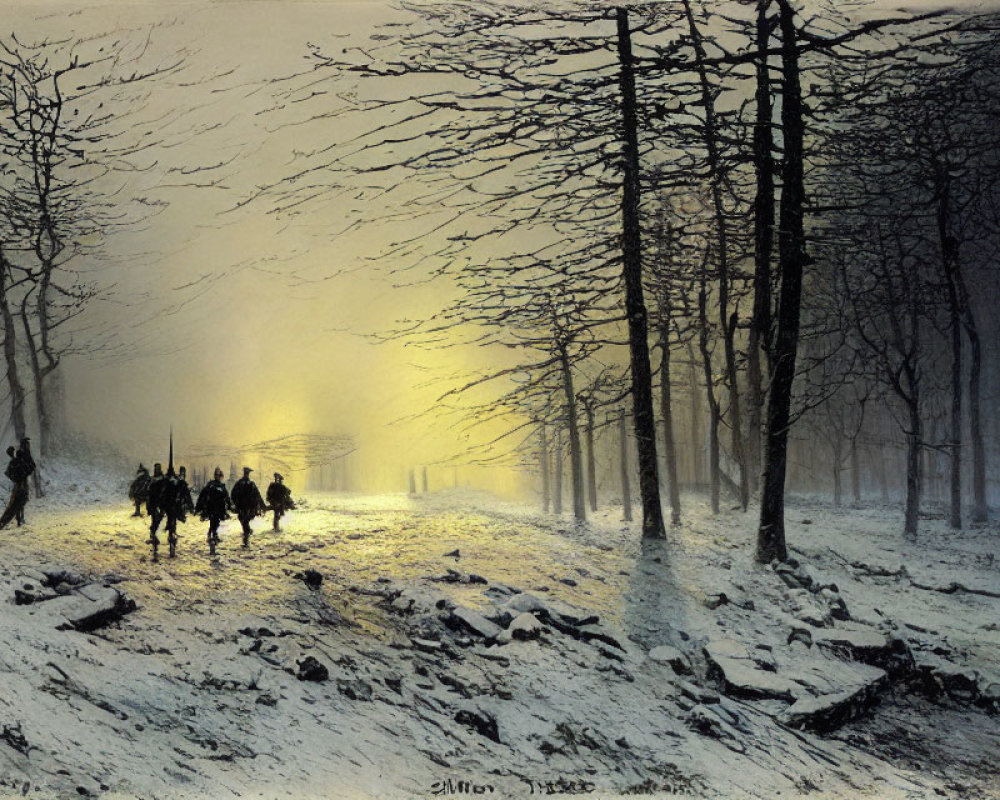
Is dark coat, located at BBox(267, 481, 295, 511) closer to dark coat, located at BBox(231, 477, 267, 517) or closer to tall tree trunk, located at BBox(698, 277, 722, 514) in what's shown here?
dark coat, located at BBox(231, 477, 267, 517)

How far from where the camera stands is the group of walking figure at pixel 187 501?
9.29ft

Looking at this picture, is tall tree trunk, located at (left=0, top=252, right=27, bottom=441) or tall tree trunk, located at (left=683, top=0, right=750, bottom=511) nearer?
tall tree trunk, located at (left=0, top=252, right=27, bottom=441)

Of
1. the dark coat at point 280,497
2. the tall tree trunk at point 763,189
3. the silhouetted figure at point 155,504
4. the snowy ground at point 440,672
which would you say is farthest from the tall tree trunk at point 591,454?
the silhouetted figure at point 155,504

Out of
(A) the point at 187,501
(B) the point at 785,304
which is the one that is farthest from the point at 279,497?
(B) the point at 785,304

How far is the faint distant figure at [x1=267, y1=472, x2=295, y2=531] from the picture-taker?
3033 millimetres

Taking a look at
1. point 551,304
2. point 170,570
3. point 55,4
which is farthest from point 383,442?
point 55,4

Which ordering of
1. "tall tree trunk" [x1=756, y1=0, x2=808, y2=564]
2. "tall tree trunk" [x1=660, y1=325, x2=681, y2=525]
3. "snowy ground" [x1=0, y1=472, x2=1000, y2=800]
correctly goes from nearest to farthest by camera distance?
"snowy ground" [x1=0, y1=472, x2=1000, y2=800] → "tall tree trunk" [x1=756, y1=0, x2=808, y2=564] → "tall tree trunk" [x1=660, y1=325, x2=681, y2=525]

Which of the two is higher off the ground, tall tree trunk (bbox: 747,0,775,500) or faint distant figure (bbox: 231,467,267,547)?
tall tree trunk (bbox: 747,0,775,500)

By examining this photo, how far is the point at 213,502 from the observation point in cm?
293

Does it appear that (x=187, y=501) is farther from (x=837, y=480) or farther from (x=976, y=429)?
(x=976, y=429)

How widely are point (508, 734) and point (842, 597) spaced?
226cm

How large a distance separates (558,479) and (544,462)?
20 cm

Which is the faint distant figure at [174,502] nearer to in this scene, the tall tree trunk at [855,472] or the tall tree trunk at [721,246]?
the tall tree trunk at [721,246]

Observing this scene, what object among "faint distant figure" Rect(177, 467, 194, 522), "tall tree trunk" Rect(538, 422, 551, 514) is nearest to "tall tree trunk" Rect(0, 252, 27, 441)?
"faint distant figure" Rect(177, 467, 194, 522)
